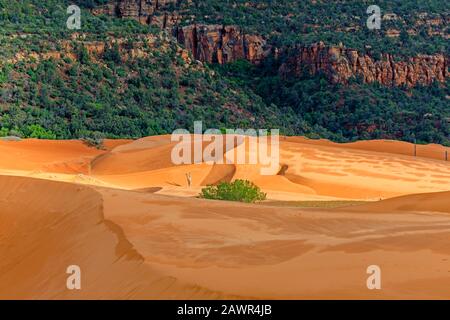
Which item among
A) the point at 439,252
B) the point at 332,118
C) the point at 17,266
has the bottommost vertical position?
the point at 332,118

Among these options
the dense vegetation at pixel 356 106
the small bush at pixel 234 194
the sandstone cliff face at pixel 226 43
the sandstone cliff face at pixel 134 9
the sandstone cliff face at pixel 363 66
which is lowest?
the dense vegetation at pixel 356 106

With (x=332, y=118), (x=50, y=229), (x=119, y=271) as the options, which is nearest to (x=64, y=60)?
(x=332, y=118)

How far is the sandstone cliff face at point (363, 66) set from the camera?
2362 inches

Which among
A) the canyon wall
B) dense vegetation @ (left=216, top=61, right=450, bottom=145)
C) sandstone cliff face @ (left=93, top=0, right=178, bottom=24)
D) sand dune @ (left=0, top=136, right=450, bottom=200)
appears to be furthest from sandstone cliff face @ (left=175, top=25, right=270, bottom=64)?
sand dune @ (left=0, top=136, right=450, bottom=200)

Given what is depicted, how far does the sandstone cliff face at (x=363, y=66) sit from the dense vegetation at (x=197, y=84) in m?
0.82

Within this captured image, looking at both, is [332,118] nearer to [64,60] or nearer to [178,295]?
[64,60]

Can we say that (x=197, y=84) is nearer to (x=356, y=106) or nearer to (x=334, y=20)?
(x=356, y=106)

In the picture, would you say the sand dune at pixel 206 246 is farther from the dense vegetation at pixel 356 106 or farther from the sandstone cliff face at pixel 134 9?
the sandstone cliff face at pixel 134 9

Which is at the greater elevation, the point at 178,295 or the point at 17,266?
the point at 178,295

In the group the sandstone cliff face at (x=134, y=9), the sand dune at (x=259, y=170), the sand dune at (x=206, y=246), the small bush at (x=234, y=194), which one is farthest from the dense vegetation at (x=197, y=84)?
the sand dune at (x=206, y=246)

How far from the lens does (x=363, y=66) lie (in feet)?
199

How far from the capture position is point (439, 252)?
876cm

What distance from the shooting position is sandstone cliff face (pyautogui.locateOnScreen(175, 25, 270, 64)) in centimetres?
Result: 6625
